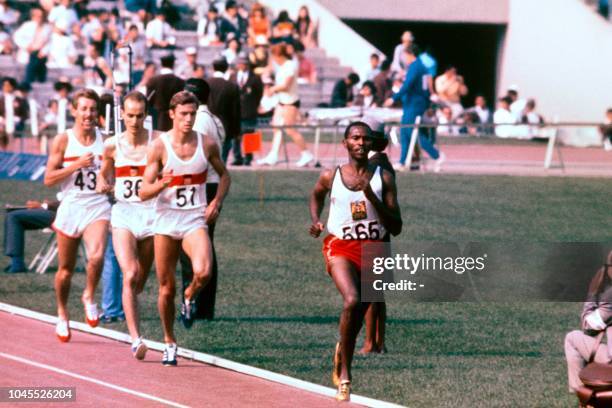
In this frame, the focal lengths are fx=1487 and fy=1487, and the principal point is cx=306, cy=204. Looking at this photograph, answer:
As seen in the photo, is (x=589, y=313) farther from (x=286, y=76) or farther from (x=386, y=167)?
(x=286, y=76)

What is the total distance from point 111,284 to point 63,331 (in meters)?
1.40

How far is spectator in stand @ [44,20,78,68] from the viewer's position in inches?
1391

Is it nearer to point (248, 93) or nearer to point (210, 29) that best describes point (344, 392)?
point (248, 93)

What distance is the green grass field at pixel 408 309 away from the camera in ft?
39.1

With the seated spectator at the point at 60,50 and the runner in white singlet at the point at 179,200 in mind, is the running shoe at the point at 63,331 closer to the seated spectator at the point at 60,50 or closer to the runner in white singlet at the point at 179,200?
the runner in white singlet at the point at 179,200

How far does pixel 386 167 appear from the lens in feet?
39.4

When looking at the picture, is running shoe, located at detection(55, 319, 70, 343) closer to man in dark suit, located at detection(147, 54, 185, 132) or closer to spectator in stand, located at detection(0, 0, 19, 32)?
man in dark suit, located at detection(147, 54, 185, 132)

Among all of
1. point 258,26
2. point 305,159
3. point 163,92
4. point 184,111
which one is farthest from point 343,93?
point 184,111

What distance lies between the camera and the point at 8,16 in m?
36.5

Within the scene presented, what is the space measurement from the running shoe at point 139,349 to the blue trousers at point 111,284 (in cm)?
223

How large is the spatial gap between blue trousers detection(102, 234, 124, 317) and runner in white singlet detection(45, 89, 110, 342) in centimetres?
100

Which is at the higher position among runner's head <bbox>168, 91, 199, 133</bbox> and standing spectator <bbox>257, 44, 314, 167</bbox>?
runner's head <bbox>168, 91, 199, 133</bbox>

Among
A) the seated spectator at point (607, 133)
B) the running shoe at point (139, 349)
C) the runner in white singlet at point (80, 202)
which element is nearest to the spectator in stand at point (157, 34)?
the seated spectator at point (607, 133)

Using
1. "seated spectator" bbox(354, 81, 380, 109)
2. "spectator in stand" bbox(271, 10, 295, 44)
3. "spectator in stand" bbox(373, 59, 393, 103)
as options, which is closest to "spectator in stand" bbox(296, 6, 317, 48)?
"spectator in stand" bbox(271, 10, 295, 44)
